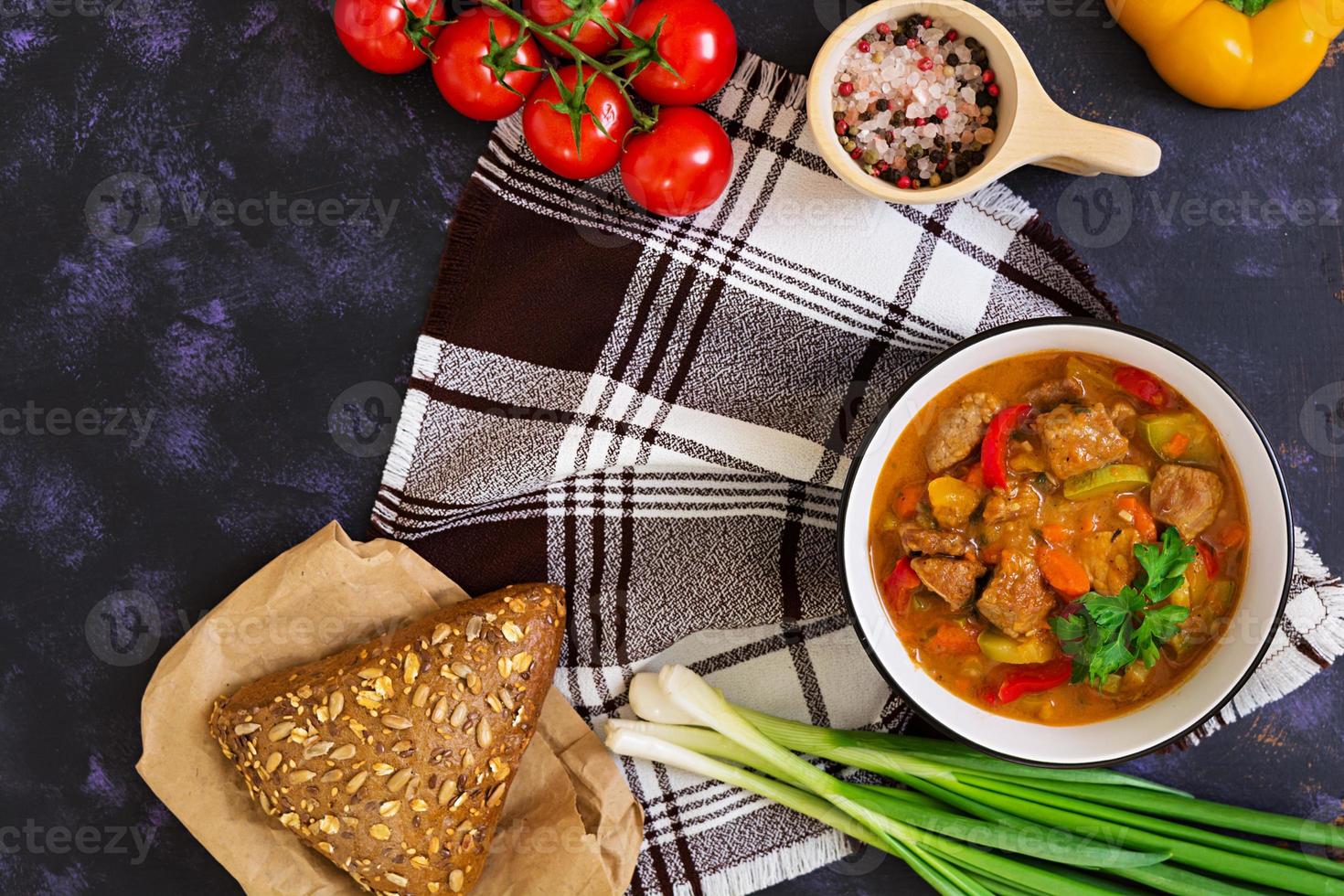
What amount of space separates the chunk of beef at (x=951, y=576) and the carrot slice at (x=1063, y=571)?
0.15 m

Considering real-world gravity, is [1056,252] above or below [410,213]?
above

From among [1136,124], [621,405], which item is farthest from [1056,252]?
[621,405]

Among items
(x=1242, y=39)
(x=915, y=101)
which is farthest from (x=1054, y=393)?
(x=1242, y=39)

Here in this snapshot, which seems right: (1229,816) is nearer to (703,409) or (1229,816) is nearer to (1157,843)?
(1157,843)

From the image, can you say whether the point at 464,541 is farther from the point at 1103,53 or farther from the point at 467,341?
the point at 1103,53

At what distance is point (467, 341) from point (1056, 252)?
176cm

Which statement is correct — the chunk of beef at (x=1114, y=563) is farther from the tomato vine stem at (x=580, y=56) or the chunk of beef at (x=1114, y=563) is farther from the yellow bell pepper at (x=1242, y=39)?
the tomato vine stem at (x=580, y=56)

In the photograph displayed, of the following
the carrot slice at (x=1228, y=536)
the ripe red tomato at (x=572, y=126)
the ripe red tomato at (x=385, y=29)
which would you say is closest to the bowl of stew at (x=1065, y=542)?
the carrot slice at (x=1228, y=536)

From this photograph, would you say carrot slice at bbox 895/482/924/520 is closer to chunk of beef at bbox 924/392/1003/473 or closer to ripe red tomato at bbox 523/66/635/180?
chunk of beef at bbox 924/392/1003/473

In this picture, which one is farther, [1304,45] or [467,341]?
[467,341]

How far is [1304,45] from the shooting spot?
2.76 metres

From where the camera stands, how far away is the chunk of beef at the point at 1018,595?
257 centimetres

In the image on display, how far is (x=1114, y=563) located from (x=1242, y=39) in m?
1.49

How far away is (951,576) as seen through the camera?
2.60 meters
